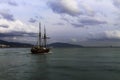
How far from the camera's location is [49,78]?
56625 mm

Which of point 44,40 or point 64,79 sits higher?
point 44,40

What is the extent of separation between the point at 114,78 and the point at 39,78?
621 inches

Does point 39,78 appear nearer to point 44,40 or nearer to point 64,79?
point 64,79

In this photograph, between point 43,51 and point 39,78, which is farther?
point 43,51

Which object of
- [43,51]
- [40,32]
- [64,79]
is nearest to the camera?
[64,79]

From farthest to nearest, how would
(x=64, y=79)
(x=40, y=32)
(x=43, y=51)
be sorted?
(x=40, y=32) → (x=43, y=51) → (x=64, y=79)

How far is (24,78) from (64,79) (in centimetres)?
847

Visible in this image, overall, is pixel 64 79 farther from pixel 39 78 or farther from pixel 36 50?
pixel 36 50

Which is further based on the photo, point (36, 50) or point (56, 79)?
point (36, 50)

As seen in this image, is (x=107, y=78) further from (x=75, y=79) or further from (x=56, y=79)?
(x=56, y=79)

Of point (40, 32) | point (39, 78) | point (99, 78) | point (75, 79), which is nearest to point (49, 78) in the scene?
point (39, 78)

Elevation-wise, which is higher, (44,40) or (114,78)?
(44,40)

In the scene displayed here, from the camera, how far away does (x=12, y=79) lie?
53969 millimetres

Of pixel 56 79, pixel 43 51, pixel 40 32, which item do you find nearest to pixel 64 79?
pixel 56 79
